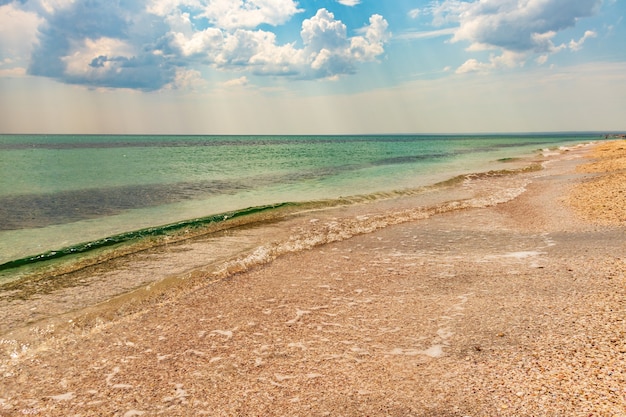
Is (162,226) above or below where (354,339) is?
above

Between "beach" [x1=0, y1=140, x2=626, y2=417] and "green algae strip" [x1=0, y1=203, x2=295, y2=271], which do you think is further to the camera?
"green algae strip" [x1=0, y1=203, x2=295, y2=271]

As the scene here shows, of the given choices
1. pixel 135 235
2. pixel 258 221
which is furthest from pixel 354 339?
pixel 258 221

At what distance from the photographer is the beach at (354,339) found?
5.09 m

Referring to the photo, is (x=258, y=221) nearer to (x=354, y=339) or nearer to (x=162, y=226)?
(x=162, y=226)

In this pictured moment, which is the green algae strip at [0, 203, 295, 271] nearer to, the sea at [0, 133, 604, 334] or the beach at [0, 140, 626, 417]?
the sea at [0, 133, 604, 334]

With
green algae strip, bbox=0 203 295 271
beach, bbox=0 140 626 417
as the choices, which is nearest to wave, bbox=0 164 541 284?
green algae strip, bbox=0 203 295 271

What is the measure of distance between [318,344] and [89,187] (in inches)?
1123

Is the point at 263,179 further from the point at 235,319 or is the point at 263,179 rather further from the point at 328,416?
the point at 328,416

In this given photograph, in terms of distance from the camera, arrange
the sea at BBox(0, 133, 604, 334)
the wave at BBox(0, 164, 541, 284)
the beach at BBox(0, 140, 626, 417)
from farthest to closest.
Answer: the wave at BBox(0, 164, 541, 284), the sea at BBox(0, 133, 604, 334), the beach at BBox(0, 140, 626, 417)

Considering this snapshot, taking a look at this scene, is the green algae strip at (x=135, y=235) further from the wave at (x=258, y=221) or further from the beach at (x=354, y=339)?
the beach at (x=354, y=339)

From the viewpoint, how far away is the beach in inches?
200

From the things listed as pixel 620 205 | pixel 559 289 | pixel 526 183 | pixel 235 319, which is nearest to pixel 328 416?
Result: pixel 235 319

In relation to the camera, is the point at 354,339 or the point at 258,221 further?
the point at 258,221

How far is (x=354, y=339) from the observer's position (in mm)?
6820
